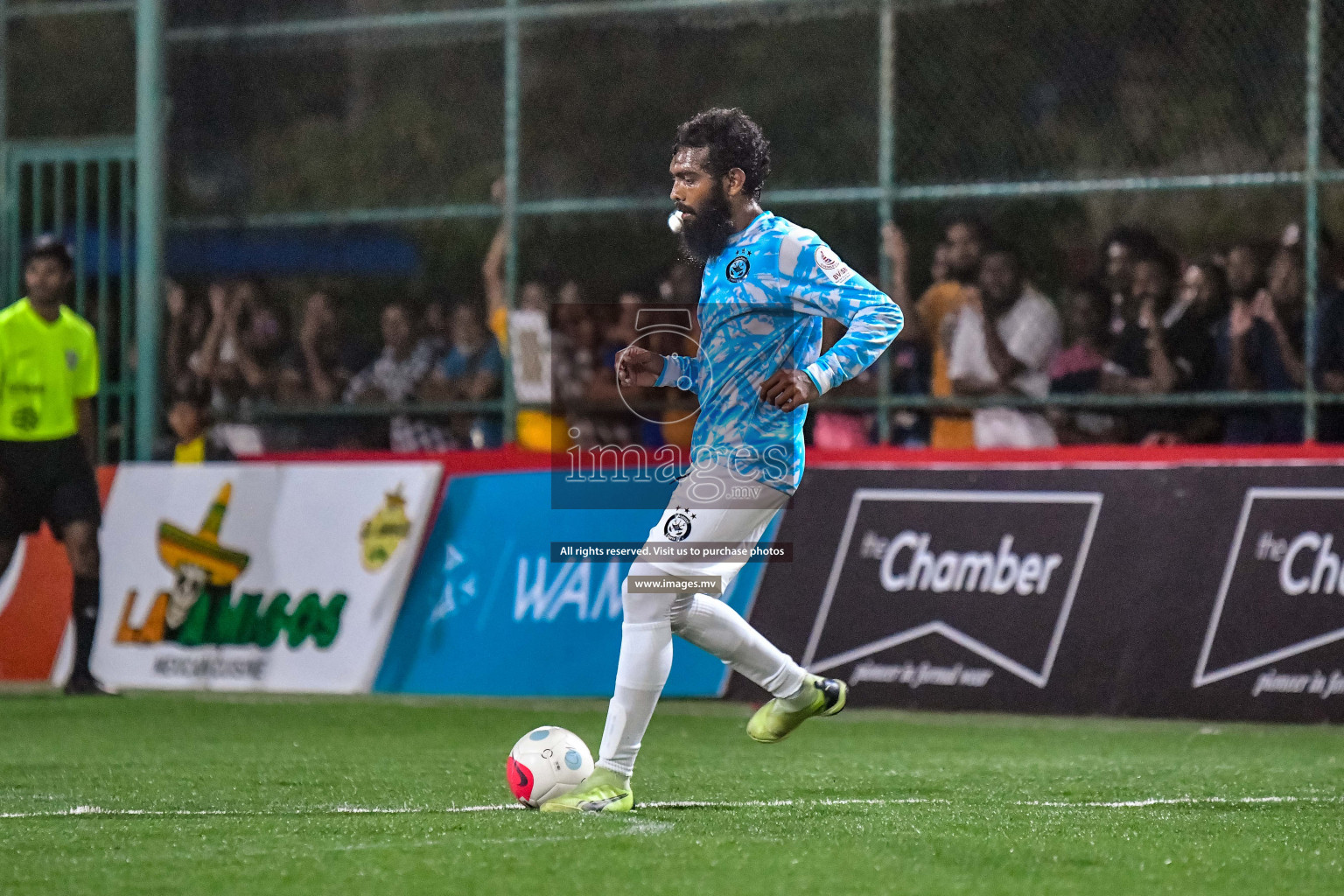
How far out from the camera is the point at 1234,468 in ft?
33.9

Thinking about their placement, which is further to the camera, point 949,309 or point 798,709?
point 949,309

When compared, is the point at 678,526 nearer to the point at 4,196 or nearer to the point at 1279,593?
the point at 1279,593

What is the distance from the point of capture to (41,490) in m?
11.8

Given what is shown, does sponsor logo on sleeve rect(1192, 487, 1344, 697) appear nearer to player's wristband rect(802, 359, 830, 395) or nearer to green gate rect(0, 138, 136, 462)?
player's wristband rect(802, 359, 830, 395)

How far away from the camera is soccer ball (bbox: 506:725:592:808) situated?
6.49 m

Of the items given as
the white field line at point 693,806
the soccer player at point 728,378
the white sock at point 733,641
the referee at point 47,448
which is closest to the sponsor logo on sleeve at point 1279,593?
the white field line at point 693,806

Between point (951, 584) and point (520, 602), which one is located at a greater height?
point (951, 584)

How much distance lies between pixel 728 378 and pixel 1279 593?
14.8 feet

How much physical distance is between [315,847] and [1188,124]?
8.76m

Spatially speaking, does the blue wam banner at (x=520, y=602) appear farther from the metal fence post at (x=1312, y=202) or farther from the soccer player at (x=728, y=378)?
the soccer player at (x=728, y=378)

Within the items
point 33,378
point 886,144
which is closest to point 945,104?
point 886,144

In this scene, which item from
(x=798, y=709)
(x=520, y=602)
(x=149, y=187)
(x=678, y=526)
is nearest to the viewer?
(x=678, y=526)

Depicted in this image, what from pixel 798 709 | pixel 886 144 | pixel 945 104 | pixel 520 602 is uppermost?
pixel 945 104

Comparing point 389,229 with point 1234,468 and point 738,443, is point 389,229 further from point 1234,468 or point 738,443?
point 738,443
